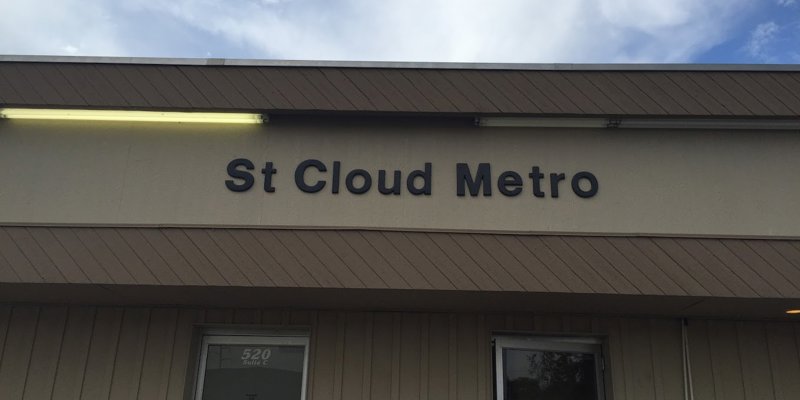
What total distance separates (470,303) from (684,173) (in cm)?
237

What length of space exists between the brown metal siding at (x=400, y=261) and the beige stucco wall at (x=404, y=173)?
32 cm

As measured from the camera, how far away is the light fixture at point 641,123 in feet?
18.8

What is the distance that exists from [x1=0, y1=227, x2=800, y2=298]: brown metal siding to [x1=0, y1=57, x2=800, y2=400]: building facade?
0.12 meters

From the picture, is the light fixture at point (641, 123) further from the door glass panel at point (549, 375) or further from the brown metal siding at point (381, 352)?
the door glass panel at point (549, 375)

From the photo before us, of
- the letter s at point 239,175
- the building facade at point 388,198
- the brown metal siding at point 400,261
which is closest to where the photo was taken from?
the brown metal siding at point 400,261

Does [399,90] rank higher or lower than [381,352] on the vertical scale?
higher

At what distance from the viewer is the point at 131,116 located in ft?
19.3

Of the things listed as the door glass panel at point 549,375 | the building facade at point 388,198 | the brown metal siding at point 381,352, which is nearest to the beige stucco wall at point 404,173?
the building facade at point 388,198

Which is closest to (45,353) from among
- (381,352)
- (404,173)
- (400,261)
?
(381,352)

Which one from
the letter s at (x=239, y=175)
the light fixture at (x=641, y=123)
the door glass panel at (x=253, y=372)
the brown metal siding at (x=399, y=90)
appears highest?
the brown metal siding at (x=399, y=90)

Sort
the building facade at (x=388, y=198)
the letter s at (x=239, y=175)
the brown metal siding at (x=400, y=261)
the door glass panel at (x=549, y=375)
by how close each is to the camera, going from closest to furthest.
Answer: the brown metal siding at (x=400, y=261) < the building facade at (x=388, y=198) < the letter s at (x=239, y=175) < the door glass panel at (x=549, y=375)

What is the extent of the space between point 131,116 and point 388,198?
2.60 metres

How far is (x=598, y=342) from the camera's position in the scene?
591cm

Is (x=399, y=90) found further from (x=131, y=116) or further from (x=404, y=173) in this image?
(x=131, y=116)
